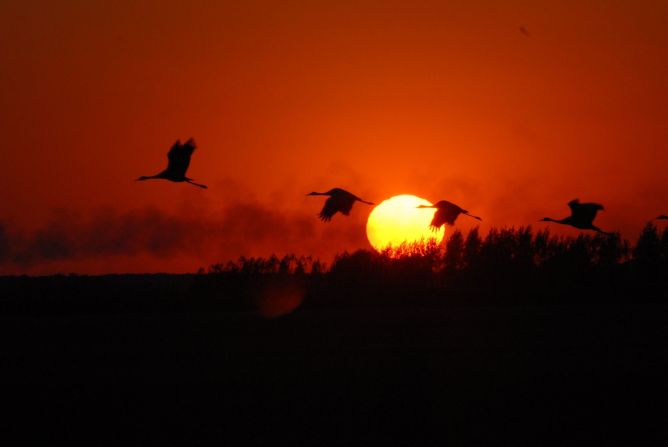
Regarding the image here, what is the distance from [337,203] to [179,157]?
4.12 metres

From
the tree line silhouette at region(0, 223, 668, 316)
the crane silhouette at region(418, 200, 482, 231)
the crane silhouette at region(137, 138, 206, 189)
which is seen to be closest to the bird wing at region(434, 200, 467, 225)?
the crane silhouette at region(418, 200, 482, 231)

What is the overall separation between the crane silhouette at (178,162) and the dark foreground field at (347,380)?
3645mm

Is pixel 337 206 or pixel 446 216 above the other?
pixel 446 216

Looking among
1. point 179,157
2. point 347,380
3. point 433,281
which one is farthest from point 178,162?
point 433,281

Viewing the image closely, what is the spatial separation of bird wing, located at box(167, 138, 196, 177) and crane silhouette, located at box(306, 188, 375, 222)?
353 cm

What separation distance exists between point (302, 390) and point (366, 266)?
75.7 ft

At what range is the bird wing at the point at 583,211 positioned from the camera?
23.8 metres

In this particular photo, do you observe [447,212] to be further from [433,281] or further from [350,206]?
[433,281]

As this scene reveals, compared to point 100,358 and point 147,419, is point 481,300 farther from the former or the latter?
point 147,419

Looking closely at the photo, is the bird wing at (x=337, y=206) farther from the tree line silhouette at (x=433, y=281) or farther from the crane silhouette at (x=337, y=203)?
the tree line silhouette at (x=433, y=281)

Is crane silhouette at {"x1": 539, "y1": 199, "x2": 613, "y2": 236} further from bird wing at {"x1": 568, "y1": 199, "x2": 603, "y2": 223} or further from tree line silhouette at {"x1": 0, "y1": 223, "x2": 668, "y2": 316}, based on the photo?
tree line silhouette at {"x1": 0, "y1": 223, "x2": 668, "y2": 316}

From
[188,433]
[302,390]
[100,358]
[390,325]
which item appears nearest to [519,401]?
[302,390]

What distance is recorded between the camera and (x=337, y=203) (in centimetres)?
2389

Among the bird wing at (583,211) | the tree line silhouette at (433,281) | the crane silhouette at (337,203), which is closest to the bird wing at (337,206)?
the crane silhouette at (337,203)
